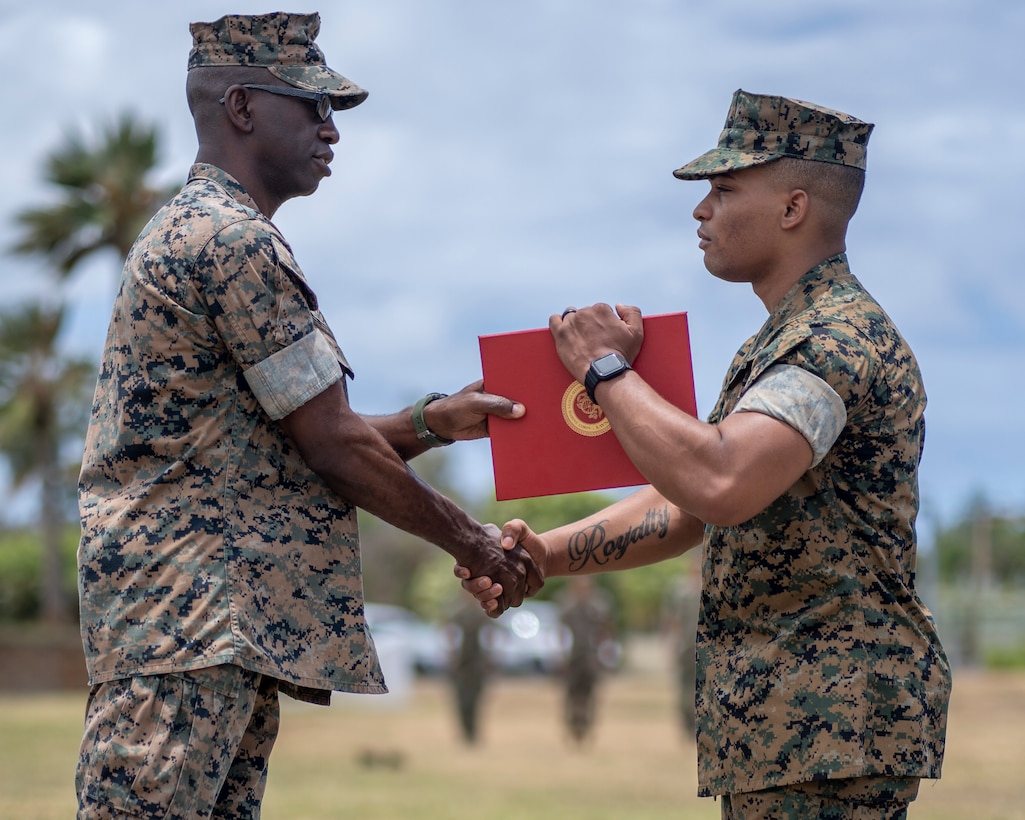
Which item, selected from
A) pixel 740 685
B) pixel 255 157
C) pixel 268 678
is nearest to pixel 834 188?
pixel 740 685

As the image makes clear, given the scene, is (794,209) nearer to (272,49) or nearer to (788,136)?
(788,136)

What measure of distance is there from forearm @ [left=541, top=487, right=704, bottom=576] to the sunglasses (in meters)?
1.48

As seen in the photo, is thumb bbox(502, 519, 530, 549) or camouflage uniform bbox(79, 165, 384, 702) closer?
camouflage uniform bbox(79, 165, 384, 702)

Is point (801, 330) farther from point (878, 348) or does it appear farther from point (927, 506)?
point (927, 506)

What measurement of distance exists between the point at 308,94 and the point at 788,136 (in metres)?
1.30

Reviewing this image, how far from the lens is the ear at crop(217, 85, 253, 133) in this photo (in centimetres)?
391

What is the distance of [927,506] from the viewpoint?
1007 inches

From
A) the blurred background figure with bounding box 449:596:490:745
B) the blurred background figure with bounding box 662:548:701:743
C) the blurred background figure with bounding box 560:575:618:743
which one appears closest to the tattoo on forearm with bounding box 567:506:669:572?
the blurred background figure with bounding box 662:548:701:743

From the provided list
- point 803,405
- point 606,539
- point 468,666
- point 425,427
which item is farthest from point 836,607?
point 468,666

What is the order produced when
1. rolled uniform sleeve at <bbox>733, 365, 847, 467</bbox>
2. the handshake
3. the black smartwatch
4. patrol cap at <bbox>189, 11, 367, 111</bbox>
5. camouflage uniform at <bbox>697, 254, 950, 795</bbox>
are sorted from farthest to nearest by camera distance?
the handshake, patrol cap at <bbox>189, 11, 367, 111</bbox>, the black smartwatch, camouflage uniform at <bbox>697, 254, 950, 795</bbox>, rolled uniform sleeve at <bbox>733, 365, 847, 467</bbox>

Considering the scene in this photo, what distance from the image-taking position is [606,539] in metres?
4.53

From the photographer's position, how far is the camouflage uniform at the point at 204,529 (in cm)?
347

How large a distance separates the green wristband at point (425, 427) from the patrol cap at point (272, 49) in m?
0.98

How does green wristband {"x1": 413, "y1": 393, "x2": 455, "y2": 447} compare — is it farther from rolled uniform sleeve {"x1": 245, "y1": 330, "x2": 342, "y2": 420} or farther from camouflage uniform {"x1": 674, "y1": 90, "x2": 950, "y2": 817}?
camouflage uniform {"x1": 674, "y1": 90, "x2": 950, "y2": 817}
